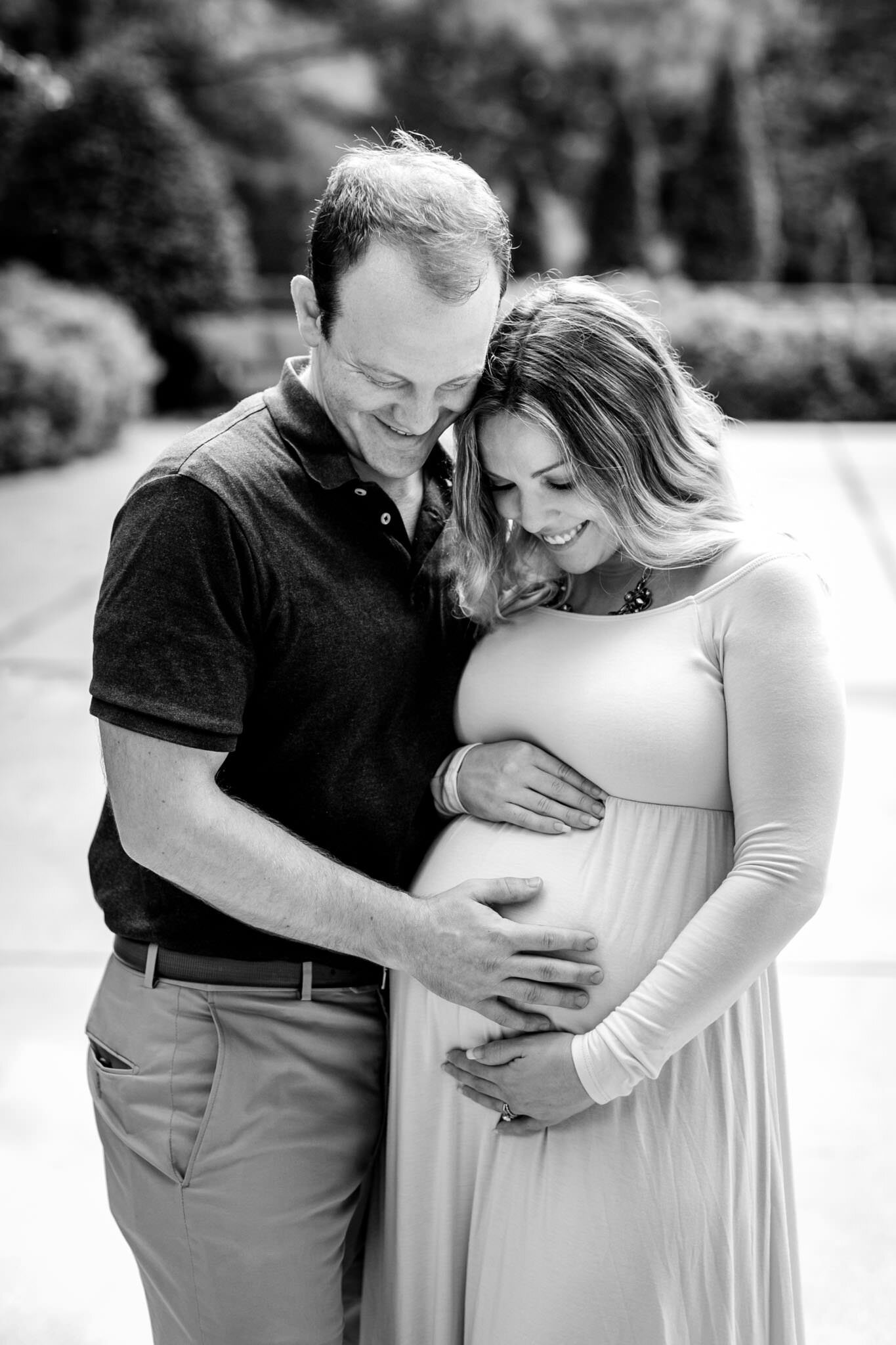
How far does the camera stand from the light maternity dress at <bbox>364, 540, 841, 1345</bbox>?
5.37ft

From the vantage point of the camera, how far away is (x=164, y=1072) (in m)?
1.84

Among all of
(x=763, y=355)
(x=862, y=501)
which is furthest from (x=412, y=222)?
(x=763, y=355)

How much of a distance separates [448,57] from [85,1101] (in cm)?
1792

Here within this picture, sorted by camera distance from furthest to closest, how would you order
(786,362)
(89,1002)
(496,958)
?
(786,362), (89,1002), (496,958)

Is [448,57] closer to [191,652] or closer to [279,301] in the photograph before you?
[279,301]

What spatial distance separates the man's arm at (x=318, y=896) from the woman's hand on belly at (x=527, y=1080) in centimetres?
4

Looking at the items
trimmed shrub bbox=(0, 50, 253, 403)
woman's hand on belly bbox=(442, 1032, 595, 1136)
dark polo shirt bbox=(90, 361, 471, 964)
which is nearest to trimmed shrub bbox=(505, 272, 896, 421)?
trimmed shrub bbox=(0, 50, 253, 403)

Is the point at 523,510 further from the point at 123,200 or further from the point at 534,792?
the point at 123,200

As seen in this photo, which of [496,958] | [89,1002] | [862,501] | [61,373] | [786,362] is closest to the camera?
[496,958]

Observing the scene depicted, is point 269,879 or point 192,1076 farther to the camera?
point 192,1076

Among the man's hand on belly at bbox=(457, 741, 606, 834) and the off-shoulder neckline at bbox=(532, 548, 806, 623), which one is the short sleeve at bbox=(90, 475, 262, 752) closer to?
the man's hand on belly at bbox=(457, 741, 606, 834)

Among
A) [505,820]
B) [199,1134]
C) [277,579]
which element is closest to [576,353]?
[277,579]

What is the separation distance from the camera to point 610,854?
1761 millimetres

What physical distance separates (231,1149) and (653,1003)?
2.05 ft
